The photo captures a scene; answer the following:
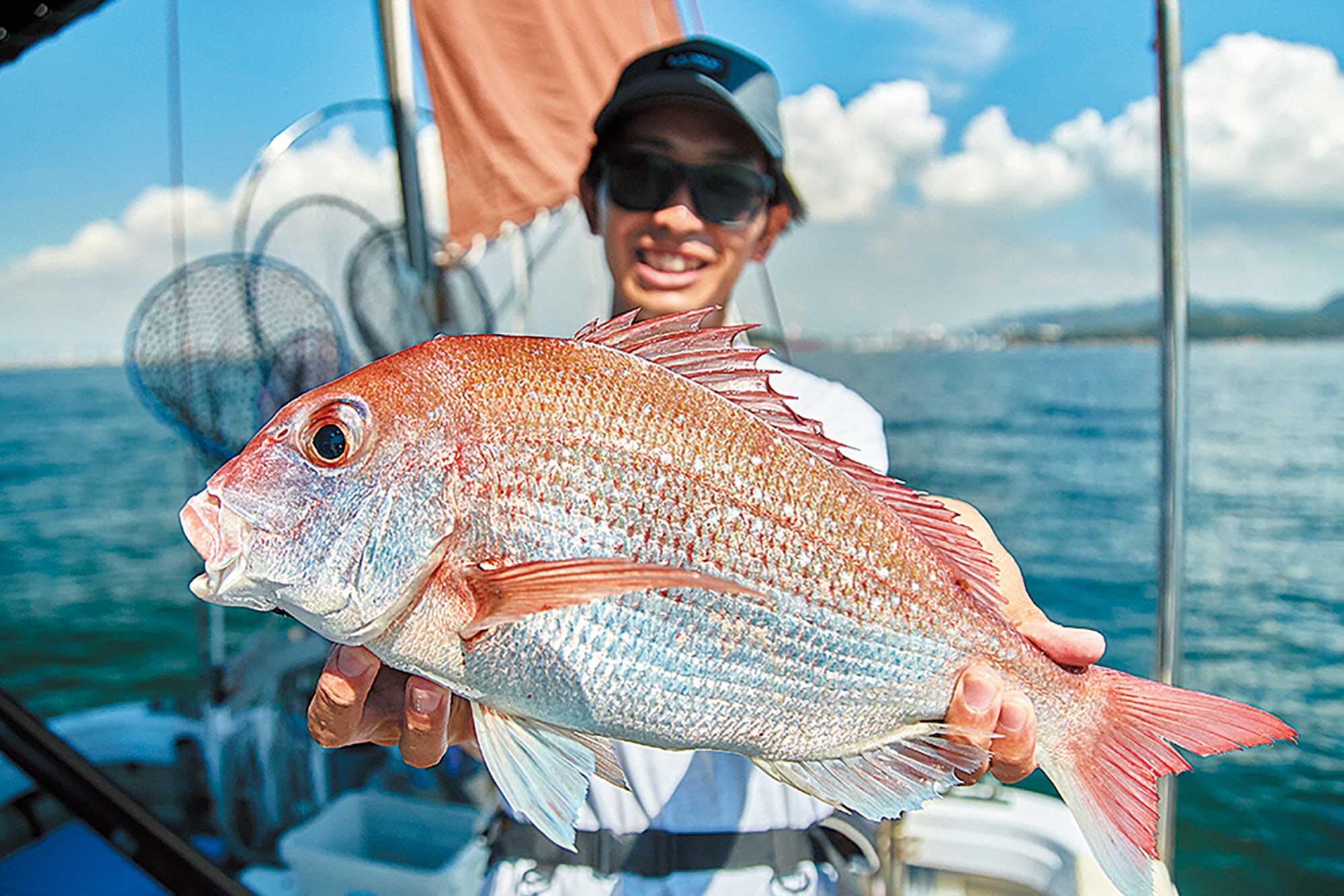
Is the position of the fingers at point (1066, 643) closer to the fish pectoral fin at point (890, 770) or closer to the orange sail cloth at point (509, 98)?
the fish pectoral fin at point (890, 770)

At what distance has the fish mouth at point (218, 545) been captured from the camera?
0.93 meters

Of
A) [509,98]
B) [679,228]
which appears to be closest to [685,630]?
[679,228]

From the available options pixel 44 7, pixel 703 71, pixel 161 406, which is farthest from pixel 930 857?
pixel 44 7

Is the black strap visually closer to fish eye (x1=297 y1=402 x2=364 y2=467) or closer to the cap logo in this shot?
fish eye (x1=297 y1=402 x2=364 y2=467)

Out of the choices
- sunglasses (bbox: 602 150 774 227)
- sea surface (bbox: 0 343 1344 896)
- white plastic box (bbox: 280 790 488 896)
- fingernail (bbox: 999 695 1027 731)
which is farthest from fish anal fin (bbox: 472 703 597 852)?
sea surface (bbox: 0 343 1344 896)

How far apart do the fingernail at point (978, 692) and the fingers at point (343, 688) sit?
0.84 m

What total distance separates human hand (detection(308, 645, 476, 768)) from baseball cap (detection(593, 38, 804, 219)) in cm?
140

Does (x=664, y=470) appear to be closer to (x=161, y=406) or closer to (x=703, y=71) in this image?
(x=703, y=71)

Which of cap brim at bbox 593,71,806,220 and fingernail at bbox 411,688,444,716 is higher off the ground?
cap brim at bbox 593,71,806,220

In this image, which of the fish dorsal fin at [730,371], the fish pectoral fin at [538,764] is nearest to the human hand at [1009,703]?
the fish dorsal fin at [730,371]

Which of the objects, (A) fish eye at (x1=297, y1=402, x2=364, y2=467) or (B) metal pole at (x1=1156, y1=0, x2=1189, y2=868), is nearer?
(A) fish eye at (x1=297, y1=402, x2=364, y2=467)

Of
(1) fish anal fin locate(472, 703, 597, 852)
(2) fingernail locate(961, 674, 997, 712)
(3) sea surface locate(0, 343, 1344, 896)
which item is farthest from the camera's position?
(3) sea surface locate(0, 343, 1344, 896)

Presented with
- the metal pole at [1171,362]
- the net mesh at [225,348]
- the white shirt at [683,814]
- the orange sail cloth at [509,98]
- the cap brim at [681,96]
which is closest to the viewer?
the white shirt at [683,814]

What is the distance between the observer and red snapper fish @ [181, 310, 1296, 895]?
959mm
